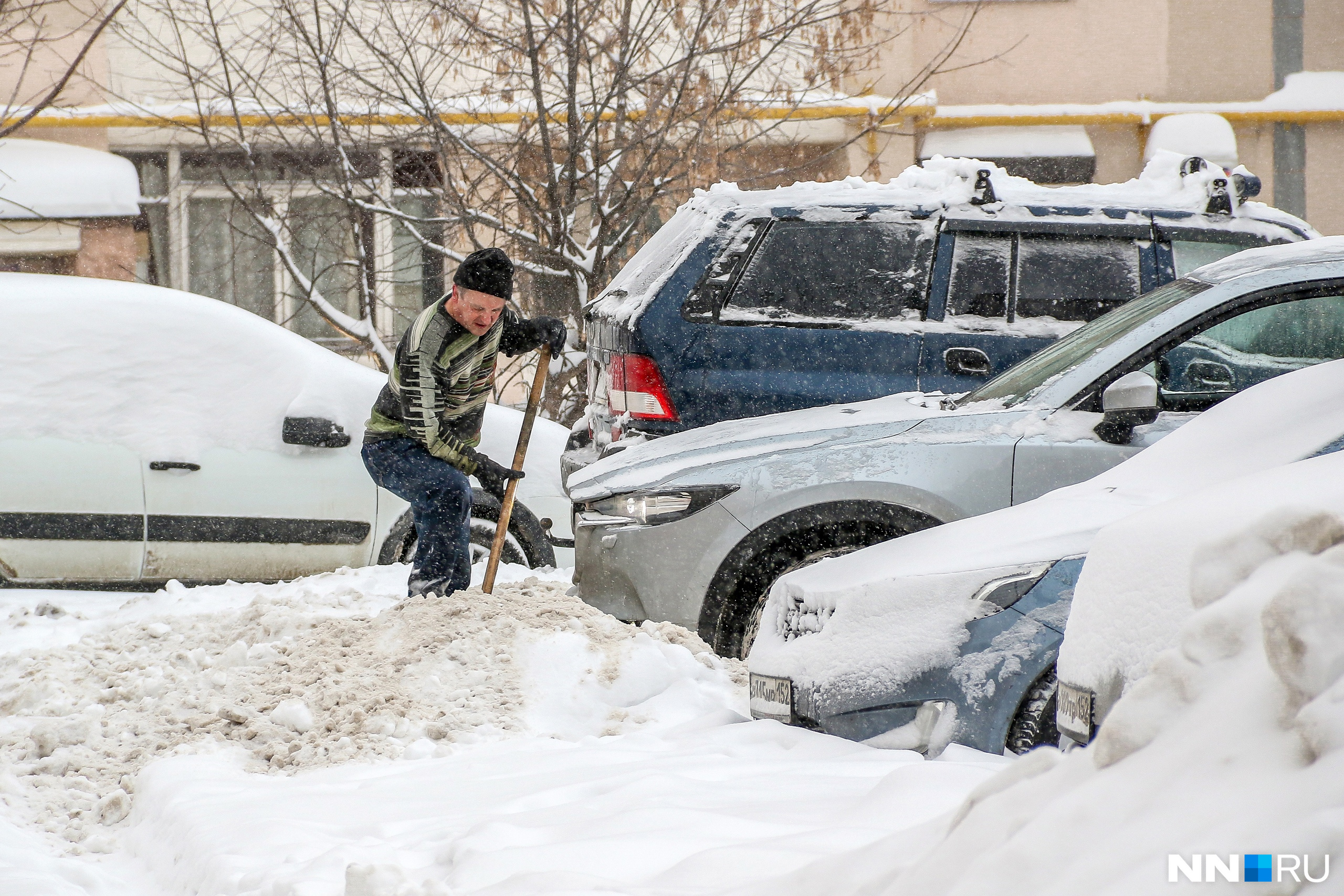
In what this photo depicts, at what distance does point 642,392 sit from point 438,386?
2.99 feet

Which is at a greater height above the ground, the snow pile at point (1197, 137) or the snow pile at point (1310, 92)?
the snow pile at point (1310, 92)

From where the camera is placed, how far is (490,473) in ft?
19.8

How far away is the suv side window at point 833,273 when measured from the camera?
6.09m

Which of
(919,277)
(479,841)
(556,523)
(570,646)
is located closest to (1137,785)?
(479,841)

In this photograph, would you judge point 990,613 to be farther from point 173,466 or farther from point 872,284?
point 173,466

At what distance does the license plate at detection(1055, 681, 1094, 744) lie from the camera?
2404 mm

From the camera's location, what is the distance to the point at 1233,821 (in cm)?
151

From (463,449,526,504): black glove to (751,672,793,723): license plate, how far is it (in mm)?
2304

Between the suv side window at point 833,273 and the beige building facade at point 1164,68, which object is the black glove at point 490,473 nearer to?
the suv side window at point 833,273

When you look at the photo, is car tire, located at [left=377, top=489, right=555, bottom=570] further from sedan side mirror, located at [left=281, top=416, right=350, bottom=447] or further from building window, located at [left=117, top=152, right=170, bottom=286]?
building window, located at [left=117, top=152, right=170, bottom=286]

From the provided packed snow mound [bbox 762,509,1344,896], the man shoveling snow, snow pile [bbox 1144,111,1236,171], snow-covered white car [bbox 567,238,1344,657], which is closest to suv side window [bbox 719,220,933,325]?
the man shoveling snow

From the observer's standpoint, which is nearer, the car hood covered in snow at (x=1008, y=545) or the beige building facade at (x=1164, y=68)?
the car hood covered in snow at (x=1008, y=545)

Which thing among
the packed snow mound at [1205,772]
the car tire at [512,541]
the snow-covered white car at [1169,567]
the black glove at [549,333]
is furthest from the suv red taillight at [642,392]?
the packed snow mound at [1205,772]

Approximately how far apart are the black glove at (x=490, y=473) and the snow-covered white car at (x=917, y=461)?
1.10 meters
